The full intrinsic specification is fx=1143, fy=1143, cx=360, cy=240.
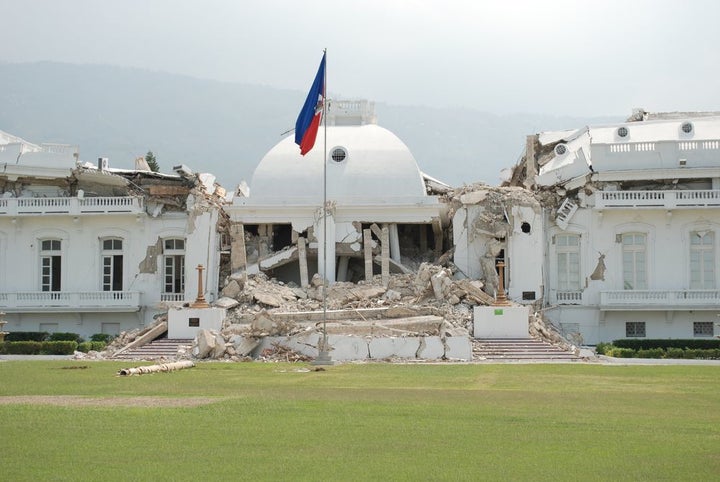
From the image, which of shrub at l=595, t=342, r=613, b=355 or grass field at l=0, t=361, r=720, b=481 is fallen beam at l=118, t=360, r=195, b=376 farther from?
shrub at l=595, t=342, r=613, b=355

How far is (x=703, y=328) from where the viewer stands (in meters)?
49.6

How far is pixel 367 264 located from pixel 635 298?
38.3 feet

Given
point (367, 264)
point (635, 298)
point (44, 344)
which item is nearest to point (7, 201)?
point (44, 344)

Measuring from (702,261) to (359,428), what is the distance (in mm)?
34741

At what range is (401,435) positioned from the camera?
59.2 ft

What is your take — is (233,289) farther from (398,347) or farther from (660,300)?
(660,300)

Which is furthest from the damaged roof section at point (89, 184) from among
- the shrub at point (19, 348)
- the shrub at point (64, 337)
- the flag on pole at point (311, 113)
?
the flag on pole at point (311, 113)

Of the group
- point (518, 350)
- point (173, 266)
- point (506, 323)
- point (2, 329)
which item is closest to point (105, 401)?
point (518, 350)

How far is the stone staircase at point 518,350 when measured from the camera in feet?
131

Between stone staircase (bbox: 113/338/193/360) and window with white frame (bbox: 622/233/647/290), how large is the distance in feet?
64.0

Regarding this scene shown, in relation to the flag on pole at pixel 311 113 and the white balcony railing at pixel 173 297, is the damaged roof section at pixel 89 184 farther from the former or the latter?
the flag on pole at pixel 311 113

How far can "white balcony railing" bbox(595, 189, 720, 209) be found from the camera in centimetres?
4925

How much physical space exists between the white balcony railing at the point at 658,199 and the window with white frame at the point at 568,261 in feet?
7.33

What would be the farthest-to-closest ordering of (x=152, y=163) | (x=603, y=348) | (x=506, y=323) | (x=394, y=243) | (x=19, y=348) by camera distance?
(x=152, y=163), (x=394, y=243), (x=19, y=348), (x=603, y=348), (x=506, y=323)
